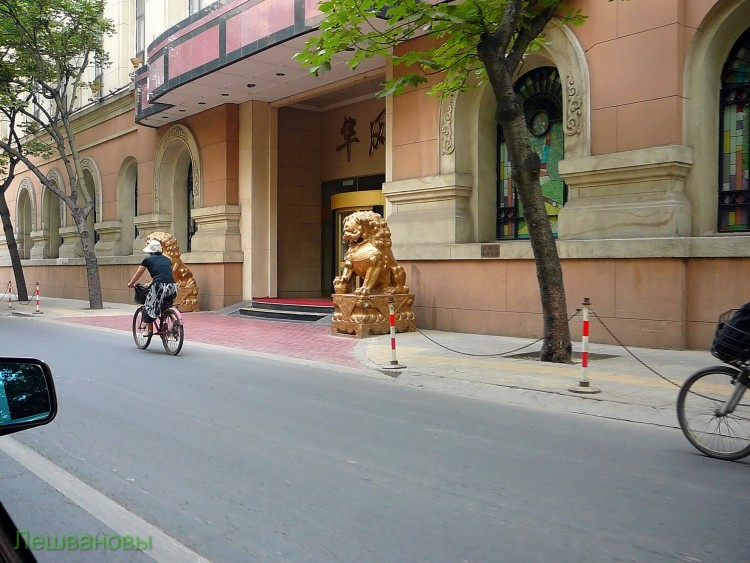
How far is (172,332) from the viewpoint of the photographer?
1155 centimetres

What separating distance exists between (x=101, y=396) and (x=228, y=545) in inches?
185

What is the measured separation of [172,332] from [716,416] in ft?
28.2

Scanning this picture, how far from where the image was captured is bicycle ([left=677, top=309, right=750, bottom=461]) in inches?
216

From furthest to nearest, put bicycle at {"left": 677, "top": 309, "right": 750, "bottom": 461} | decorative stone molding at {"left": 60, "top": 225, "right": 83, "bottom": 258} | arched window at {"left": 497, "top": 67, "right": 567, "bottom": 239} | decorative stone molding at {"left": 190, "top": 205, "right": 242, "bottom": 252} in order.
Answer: decorative stone molding at {"left": 60, "top": 225, "right": 83, "bottom": 258}, decorative stone molding at {"left": 190, "top": 205, "right": 242, "bottom": 252}, arched window at {"left": 497, "top": 67, "right": 567, "bottom": 239}, bicycle at {"left": 677, "top": 309, "right": 750, "bottom": 461}

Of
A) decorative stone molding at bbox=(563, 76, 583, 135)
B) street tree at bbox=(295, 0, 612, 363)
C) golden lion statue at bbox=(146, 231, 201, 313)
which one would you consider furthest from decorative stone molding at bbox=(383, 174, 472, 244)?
golden lion statue at bbox=(146, 231, 201, 313)

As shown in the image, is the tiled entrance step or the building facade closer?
the building facade

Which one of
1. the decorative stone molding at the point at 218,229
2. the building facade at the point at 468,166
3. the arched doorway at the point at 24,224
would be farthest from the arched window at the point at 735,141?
the arched doorway at the point at 24,224

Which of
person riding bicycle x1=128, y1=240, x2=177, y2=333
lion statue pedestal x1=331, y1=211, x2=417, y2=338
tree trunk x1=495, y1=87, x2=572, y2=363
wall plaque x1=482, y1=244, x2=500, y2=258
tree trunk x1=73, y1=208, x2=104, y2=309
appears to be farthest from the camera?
tree trunk x1=73, y1=208, x2=104, y2=309

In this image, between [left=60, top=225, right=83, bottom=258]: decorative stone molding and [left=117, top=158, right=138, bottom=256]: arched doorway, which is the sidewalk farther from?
[left=60, top=225, right=83, bottom=258]: decorative stone molding

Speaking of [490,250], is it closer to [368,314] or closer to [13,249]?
[368,314]

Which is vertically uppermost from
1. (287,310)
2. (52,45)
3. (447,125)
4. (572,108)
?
(52,45)

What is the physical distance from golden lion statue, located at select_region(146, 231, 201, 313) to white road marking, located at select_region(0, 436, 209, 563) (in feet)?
51.6

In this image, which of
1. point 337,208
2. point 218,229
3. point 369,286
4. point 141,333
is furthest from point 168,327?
point 337,208

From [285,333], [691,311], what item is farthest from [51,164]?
[691,311]
